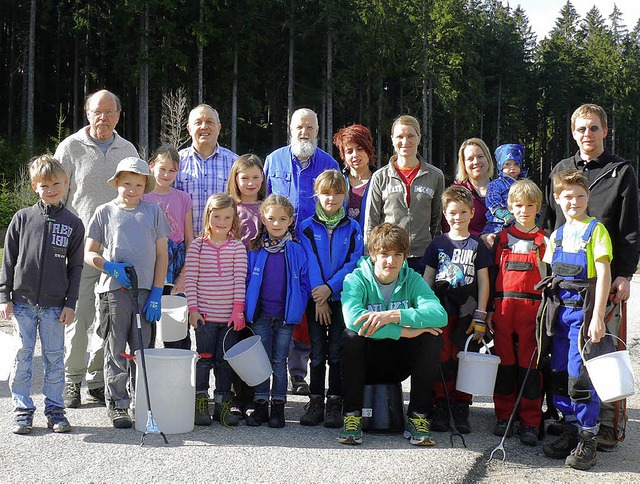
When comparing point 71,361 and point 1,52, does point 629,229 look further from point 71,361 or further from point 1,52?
point 1,52

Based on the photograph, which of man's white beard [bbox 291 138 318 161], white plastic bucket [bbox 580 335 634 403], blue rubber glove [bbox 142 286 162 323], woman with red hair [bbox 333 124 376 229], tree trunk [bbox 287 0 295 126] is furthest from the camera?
tree trunk [bbox 287 0 295 126]

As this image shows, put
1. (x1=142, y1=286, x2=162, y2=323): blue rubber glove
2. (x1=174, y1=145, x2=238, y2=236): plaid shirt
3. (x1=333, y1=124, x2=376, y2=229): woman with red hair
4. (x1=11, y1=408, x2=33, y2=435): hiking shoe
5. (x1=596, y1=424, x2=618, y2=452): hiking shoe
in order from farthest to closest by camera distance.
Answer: (x1=333, y1=124, x2=376, y2=229): woman with red hair, (x1=174, y1=145, x2=238, y2=236): plaid shirt, (x1=142, y1=286, x2=162, y2=323): blue rubber glove, (x1=596, y1=424, x2=618, y2=452): hiking shoe, (x1=11, y1=408, x2=33, y2=435): hiking shoe

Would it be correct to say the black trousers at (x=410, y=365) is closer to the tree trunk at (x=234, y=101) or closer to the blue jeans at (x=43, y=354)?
the blue jeans at (x=43, y=354)

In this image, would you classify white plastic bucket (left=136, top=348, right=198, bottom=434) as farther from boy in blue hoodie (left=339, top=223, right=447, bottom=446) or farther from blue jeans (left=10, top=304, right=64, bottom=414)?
boy in blue hoodie (left=339, top=223, right=447, bottom=446)

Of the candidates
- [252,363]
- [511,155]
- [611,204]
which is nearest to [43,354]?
[252,363]

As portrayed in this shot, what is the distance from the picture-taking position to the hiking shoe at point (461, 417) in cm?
512

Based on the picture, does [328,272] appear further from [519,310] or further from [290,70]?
[290,70]

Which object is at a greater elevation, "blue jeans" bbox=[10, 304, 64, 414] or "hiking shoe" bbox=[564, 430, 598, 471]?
"blue jeans" bbox=[10, 304, 64, 414]

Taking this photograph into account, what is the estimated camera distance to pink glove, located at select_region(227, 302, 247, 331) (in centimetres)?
525

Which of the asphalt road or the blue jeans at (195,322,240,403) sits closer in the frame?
the asphalt road

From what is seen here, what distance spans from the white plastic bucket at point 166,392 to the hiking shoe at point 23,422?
2.31 feet

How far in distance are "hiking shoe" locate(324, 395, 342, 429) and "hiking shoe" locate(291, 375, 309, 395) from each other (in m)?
0.85

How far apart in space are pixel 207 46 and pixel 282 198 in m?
34.4

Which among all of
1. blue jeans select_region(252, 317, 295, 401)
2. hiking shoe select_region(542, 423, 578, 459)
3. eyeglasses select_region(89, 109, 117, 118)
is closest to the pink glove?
blue jeans select_region(252, 317, 295, 401)
